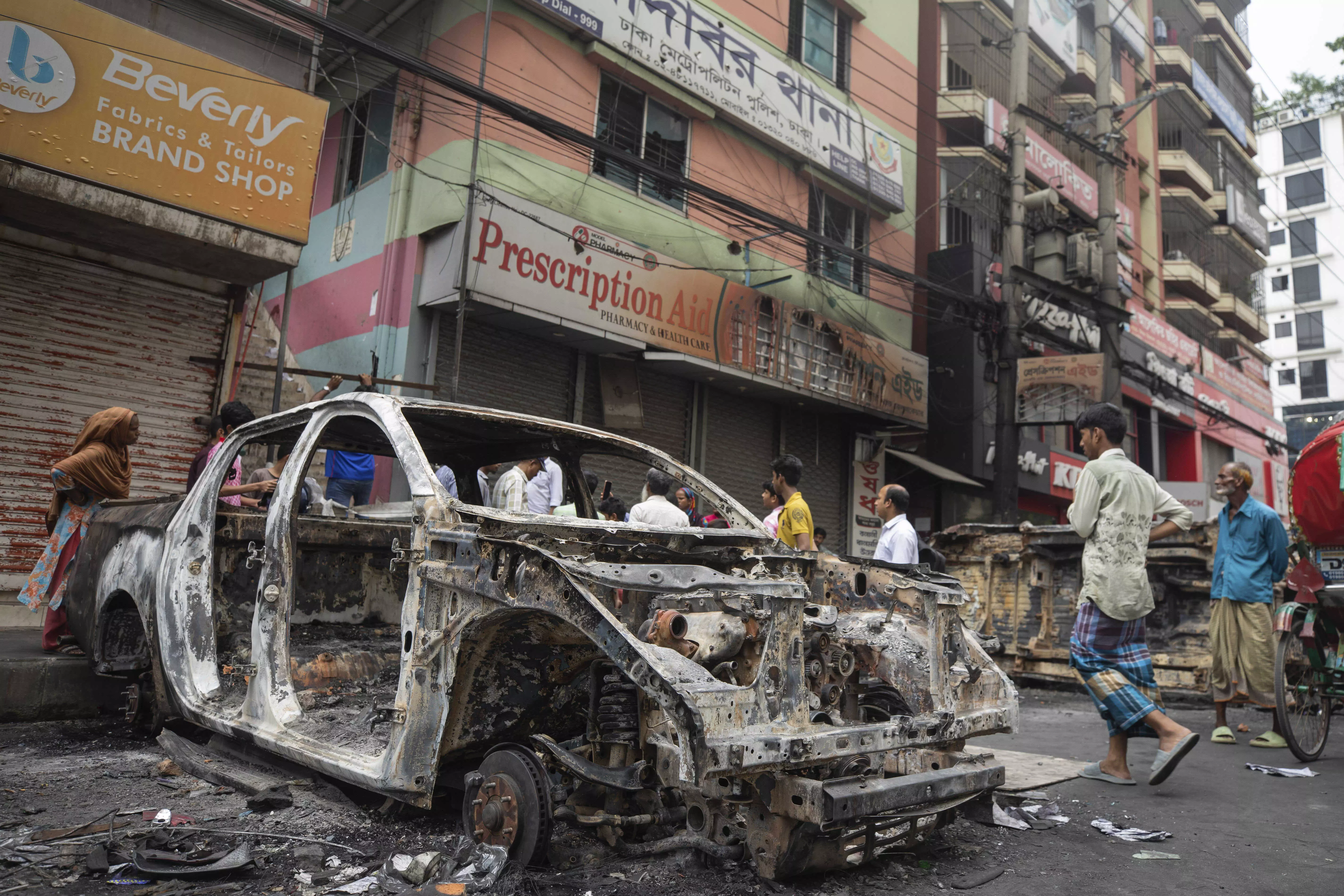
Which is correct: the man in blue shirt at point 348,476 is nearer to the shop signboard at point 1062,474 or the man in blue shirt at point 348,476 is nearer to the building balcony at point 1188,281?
the shop signboard at point 1062,474

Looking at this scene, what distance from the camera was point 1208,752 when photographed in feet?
17.0

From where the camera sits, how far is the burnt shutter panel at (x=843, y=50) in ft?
48.7

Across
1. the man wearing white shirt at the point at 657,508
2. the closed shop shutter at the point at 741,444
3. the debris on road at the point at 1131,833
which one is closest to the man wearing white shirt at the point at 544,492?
the man wearing white shirt at the point at 657,508

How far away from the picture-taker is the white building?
146 ft

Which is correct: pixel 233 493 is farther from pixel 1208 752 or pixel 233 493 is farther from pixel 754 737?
pixel 1208 752

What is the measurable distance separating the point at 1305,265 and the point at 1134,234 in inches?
1272

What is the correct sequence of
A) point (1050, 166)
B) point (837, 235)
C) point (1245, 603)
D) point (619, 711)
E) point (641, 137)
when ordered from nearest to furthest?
point (619, 711) → point (1245, 603) → point (641, 137) → point (837, 235) → point (1050, 166)

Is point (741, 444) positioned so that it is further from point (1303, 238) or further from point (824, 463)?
point (1303, 238)

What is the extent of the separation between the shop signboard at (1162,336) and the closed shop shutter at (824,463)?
958 cm

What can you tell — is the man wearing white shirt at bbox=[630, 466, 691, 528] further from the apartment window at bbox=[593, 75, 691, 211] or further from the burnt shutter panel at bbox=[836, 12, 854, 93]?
the burnt shutter panel at bbox=[836, 12, 854, 93]

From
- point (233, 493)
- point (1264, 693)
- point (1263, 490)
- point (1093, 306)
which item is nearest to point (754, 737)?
point (233, 493)

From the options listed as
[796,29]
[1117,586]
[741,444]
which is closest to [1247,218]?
[796,29]

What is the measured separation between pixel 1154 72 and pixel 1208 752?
27080mm

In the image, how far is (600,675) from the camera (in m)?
2.60
